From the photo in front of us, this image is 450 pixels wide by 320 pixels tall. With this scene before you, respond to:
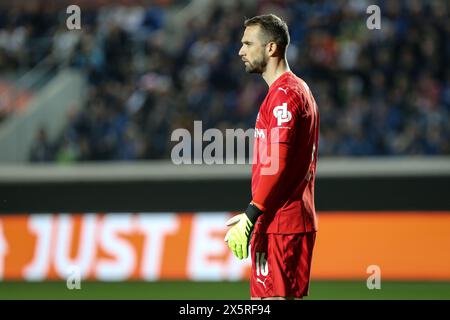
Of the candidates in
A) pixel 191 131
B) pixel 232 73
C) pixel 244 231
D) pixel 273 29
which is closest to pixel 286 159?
pixel 244 231

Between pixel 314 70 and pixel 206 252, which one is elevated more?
pixel 314 70

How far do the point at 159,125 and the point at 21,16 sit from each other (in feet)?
11.7

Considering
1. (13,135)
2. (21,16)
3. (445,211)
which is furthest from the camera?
(21,16)

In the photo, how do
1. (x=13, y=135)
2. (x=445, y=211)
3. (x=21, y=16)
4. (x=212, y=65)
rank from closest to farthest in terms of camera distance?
(x=445, y=211) → (x=13, y=135) → (x=212, y=65) → (x=21, y=16)

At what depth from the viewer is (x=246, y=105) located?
13141 mm

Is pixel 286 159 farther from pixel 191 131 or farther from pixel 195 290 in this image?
pixel 191 131

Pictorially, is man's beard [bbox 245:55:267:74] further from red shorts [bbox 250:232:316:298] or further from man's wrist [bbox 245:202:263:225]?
red shorts [bbox 250:232:316:298]

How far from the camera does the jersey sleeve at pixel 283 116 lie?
5.09m

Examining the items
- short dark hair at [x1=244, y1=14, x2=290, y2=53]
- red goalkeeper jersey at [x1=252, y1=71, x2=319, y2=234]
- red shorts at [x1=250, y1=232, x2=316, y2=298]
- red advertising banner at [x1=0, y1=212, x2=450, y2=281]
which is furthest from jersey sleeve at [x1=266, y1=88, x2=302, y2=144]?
red advertising banner at [x1=0, y1=212, x2=450, y2=281]

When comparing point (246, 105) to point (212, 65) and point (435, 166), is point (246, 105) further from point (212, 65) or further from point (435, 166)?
point (435, 166)

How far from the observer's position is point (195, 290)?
1083 cm

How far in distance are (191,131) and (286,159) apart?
754 cm

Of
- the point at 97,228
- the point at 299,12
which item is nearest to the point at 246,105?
the point at 299,12

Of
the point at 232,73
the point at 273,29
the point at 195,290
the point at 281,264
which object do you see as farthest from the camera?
the point at 232,73
